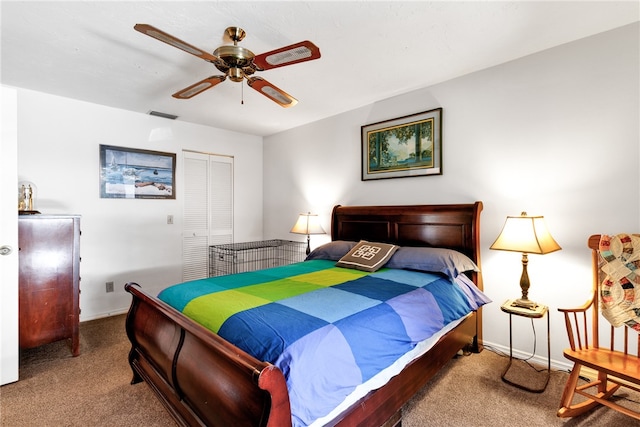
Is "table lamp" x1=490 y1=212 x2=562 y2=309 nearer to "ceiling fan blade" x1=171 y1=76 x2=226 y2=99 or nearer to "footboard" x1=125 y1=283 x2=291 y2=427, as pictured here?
"footboard" x1=125 y1=283 x2=291 y2=427

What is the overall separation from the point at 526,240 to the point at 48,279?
378cm

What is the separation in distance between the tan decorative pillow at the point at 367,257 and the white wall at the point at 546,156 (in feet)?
2.31

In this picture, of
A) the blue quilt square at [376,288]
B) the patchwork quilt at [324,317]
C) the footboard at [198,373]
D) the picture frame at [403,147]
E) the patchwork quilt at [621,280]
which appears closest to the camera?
the footboard at [198,373]

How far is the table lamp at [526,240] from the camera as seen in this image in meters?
2.14

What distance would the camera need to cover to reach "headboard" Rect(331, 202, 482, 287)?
2723mm

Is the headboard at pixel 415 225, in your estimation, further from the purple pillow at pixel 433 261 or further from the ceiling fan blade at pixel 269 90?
the ceiling fan blade at pixel 269 90

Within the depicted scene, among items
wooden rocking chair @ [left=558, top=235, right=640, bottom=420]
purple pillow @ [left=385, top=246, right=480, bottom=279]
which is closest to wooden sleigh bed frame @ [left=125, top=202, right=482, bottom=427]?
purple pillow @ [left=385, top=246, right=480, bottom=279]

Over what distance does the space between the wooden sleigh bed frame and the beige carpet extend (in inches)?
6.1

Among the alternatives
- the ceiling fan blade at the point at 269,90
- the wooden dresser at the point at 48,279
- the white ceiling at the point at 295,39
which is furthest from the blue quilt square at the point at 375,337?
the wooden dresser at the point at 48,279

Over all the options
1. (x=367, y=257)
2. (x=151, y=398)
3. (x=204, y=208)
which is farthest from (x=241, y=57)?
(x=204, y=208)

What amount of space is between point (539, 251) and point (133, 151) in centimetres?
428

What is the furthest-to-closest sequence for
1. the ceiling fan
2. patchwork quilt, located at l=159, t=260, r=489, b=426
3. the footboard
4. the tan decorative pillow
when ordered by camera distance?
the tan decorative pillow → the ceiling fan → patchwork quilt, located at l=159, t=260, r=489, b=426 → the footboard

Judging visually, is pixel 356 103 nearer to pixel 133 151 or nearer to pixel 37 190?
pixel 133 151

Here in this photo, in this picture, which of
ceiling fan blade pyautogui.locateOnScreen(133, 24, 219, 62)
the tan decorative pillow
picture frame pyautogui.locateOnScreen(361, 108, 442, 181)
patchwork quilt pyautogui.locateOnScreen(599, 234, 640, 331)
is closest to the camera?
ceiling fan blade pyautogui.locateOnScreen(133, 24, 219, 62)
